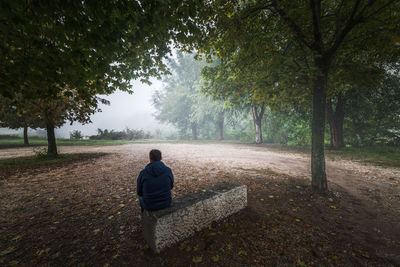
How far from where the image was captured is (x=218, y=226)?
3291mm

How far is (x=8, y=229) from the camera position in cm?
337

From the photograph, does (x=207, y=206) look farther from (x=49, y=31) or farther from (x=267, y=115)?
(x=267, y=115)

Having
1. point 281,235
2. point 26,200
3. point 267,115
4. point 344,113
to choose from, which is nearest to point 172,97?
point 267,115

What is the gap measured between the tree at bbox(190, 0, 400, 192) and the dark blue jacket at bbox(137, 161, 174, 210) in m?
4.40

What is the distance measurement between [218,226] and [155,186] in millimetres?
1613

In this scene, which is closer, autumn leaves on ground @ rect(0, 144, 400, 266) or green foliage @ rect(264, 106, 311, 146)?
autumn leaves on ground @ rect(0, 144, 400, 266)

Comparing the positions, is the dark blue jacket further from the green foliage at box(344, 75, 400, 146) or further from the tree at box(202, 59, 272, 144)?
the green foliage at box(344, 75, 400, 146)

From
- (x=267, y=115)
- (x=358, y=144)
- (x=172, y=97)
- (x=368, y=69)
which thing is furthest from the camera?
(x=172, y=97)

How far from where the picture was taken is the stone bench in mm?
2619

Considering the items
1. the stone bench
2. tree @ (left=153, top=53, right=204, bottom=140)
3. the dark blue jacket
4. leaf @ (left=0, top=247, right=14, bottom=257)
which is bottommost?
leaf @ (left=0, top=247, right=14, bottom=257)

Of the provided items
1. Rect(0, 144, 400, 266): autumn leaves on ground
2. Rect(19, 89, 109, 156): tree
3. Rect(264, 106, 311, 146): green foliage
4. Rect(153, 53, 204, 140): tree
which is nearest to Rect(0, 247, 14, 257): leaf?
Rect(0, 144, 400, 266): autumn leaves on ground

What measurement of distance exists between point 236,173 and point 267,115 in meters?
18.0

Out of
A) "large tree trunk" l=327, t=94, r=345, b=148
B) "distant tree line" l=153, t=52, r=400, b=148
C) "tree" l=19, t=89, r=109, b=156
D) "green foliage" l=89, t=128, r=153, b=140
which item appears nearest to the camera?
"distant tree line" l=153, t=52, r=400, b=148

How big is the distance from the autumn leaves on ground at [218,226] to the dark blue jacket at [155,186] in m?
0.76
